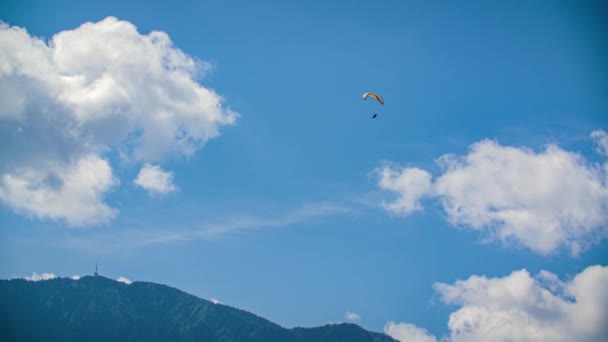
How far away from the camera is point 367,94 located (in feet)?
393
